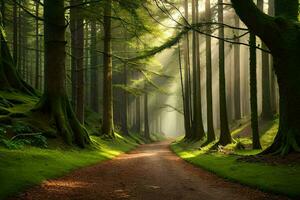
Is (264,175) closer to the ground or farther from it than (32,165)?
closer to the ground

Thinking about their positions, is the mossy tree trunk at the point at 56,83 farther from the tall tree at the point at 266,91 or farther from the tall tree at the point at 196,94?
the tall tree at the point at 266,91

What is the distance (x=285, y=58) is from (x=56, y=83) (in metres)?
9.52

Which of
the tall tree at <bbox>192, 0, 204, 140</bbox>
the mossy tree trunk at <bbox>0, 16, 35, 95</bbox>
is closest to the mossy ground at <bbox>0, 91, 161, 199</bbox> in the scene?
the mossy tree trunk at <bbox>0, 16, 35, 95</bbox>

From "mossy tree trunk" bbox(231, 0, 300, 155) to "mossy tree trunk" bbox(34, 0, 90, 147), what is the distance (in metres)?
8.59

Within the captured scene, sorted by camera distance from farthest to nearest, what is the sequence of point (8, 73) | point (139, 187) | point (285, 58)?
point (8, 73)
point (285, 58)
point (139, 187)

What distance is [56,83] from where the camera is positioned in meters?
16.9

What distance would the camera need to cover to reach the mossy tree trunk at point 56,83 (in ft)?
54.4

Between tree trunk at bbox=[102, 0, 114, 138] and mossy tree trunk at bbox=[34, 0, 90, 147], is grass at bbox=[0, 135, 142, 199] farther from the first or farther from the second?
tree trunk at bbox=[102, 0, 114, 138]

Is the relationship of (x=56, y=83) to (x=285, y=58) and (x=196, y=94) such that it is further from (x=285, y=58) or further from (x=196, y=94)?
(x=196, y=94)

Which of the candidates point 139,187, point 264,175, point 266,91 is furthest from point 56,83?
point 266,91

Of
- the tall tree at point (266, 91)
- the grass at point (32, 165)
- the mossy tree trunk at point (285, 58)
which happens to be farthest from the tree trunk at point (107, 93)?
the mossy tree trunk at point (285, 58)

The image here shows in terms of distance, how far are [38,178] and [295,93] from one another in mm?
8474

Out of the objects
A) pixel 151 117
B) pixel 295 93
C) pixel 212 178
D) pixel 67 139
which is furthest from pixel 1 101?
pixel 151 117

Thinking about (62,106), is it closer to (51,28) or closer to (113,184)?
(51,28)
